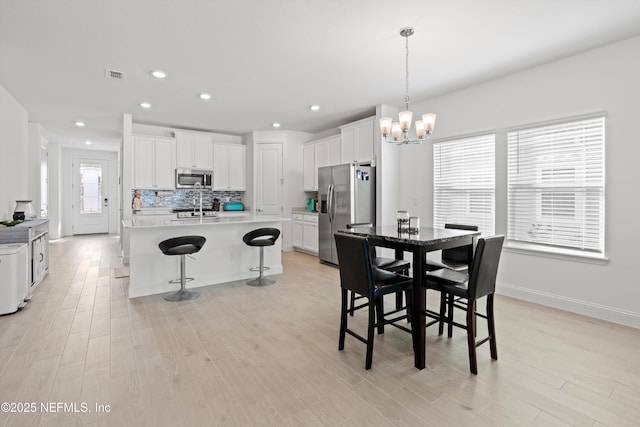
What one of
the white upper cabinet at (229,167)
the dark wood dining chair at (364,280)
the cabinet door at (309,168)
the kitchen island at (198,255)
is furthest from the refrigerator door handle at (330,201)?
the dark wood dining chair at (364,280)

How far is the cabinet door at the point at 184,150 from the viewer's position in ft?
21.5

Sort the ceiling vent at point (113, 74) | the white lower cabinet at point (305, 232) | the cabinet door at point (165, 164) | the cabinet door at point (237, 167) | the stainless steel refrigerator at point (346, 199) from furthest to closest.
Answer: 1. the cabinet door at point (237, 167)
2. the white lower cabinet at point (305, 232)
3. the cabinet door at point (165, 164)
4. the stainless steel refrigerator at point (346, 199)
5. the ceiling vent at point (113, 74)

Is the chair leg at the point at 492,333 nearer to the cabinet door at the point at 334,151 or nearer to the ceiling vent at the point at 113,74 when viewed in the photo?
the cabinet door at the point at 334,151

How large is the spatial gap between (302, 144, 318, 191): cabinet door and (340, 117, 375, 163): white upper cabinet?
1.04 metres

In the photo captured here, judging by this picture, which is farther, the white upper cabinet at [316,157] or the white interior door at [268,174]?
the white interior door at [268,174]

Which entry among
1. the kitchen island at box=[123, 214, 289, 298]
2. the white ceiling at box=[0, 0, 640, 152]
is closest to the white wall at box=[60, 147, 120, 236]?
the white ceiling at box=[0, 0, 640, 152]

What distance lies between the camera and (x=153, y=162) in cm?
631

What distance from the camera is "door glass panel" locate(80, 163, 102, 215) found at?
965cm

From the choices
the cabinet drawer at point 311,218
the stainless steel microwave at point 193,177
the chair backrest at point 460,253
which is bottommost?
the chair backrest at point 460,253

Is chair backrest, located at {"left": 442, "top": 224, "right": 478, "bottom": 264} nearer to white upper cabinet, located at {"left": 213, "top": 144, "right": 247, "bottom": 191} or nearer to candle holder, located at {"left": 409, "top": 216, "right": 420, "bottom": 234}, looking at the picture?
candle holder, located at {"left": 409, "top": 216, "right": 420, "bottom": 234}

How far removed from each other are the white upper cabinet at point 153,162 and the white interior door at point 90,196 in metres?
4.89

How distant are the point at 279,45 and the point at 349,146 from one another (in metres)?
2.79

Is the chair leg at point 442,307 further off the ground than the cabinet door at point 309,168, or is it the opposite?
the cabinet door at point 309,168

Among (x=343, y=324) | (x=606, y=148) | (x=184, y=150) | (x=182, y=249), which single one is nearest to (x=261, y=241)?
(x=182, y=249)
